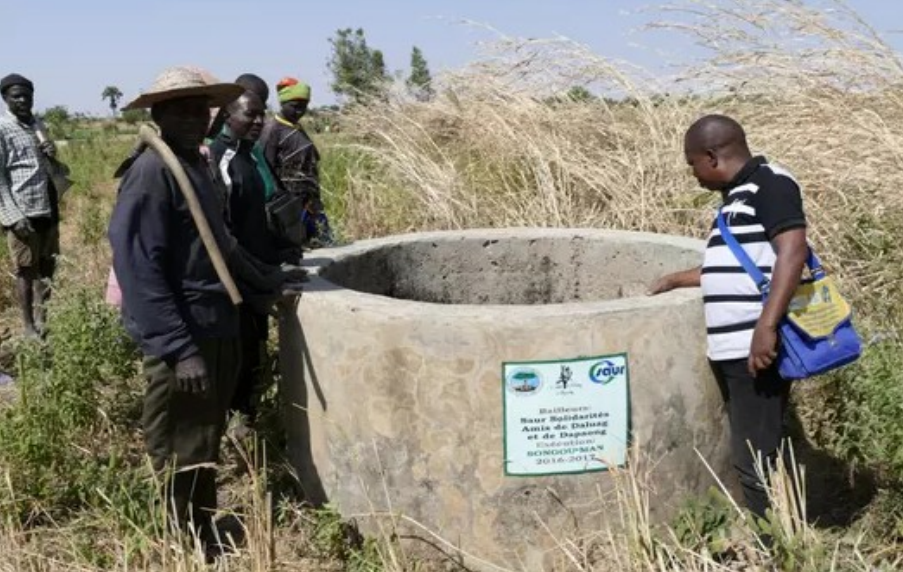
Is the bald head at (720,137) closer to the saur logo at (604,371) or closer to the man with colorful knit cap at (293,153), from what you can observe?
the saur logo at (604,371)

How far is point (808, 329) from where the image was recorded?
2.93 metres

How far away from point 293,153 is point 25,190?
1775 millimetres

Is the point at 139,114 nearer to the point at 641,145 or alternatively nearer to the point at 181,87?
the point at 641,145

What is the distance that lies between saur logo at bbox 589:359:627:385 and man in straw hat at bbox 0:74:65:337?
3976 millimetres

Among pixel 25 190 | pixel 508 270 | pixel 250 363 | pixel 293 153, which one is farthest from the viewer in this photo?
pixel 25 190

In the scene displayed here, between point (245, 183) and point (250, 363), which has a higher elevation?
point (245, 183)

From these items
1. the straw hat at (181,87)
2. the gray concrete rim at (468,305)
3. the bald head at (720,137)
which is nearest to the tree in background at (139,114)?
the straw hat at (181,87)

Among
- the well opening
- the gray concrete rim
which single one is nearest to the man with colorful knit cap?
the well opening

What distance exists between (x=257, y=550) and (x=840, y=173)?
413 cm

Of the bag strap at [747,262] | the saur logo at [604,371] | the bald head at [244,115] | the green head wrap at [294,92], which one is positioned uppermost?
the green head wrap at [294,92]

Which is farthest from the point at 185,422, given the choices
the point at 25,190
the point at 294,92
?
the point at 25,190

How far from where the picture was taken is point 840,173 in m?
Answer: 5.59

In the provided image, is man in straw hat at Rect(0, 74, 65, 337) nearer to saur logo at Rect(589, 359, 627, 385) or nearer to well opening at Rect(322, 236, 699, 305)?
well opening at Rect(322, 236, 699, 305)

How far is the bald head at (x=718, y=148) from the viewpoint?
3016mm
